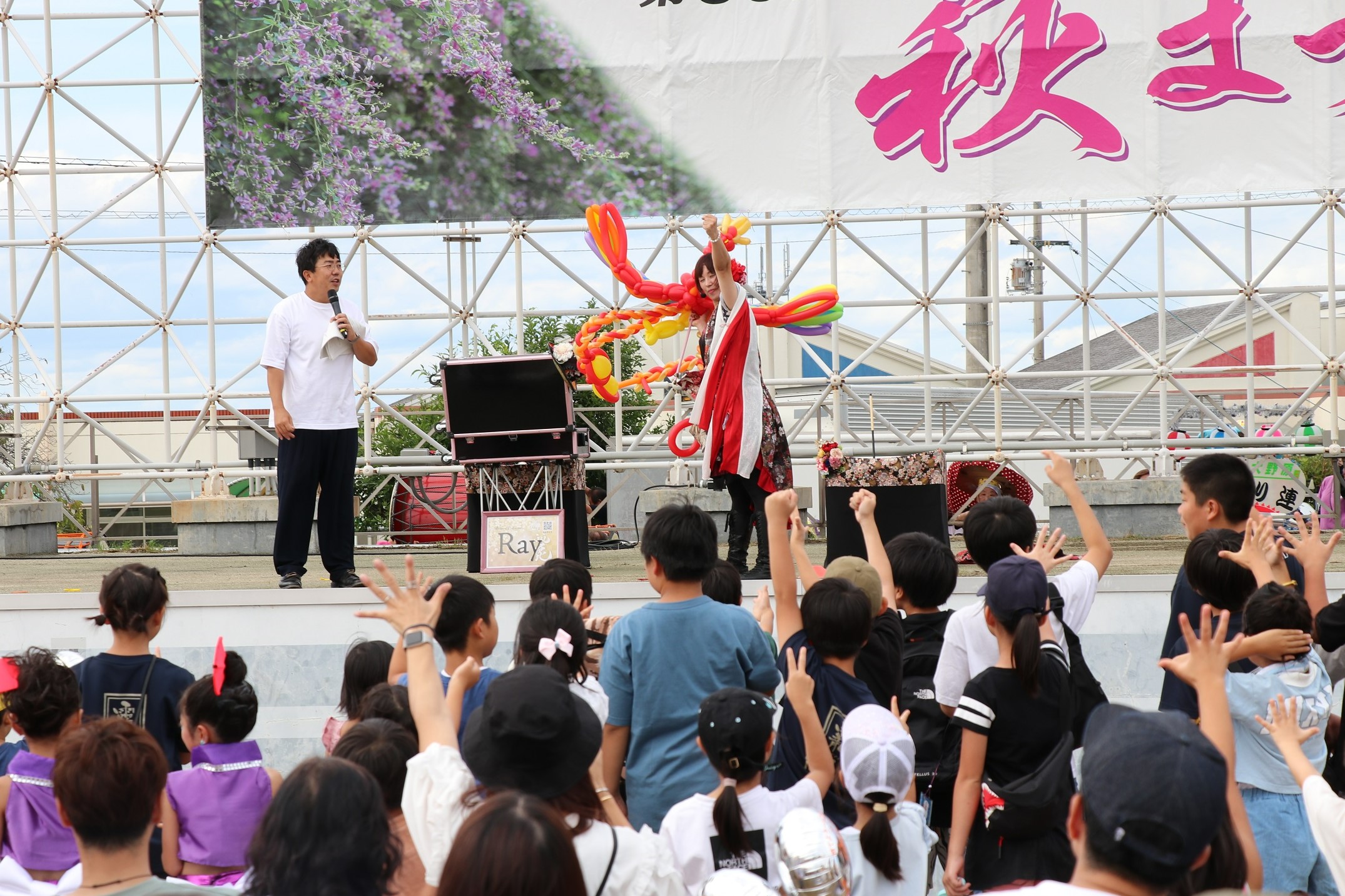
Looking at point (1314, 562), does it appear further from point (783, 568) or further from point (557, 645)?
point (557, 645)

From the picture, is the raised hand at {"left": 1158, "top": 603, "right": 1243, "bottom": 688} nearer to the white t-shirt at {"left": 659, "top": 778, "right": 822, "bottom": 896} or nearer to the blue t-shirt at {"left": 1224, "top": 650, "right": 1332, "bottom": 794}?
the blue t-shirt at {"left": 1224, "top": 650, "right": 1332, "bottom": 794}

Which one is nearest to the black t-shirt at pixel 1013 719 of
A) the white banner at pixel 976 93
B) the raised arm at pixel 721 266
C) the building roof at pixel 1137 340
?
the raised arm at pixel 721 266

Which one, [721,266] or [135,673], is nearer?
[135,673]

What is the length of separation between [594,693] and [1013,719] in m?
0.75

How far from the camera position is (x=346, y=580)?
15.4 feet

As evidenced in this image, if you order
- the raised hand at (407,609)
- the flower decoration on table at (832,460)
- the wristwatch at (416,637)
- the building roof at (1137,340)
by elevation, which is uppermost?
the building roof at (1137,340)

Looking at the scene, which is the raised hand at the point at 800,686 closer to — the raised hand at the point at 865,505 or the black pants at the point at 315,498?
the raised hand at the point at 865,505

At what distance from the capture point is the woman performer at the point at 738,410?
4.75 meters

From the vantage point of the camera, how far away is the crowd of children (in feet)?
4.67

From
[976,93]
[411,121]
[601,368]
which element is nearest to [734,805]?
[601,368]

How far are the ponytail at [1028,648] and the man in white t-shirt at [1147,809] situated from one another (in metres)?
0.89

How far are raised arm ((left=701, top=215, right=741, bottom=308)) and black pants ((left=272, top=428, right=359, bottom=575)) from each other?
4.87 feet

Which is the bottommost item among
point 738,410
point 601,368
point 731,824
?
point 731,824

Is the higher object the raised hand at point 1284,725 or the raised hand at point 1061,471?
the raised hand at point 1061,471
